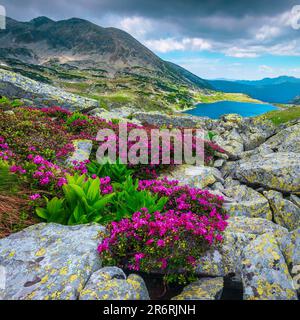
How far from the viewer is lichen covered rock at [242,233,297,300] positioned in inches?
172

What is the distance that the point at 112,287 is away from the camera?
412 centimetres

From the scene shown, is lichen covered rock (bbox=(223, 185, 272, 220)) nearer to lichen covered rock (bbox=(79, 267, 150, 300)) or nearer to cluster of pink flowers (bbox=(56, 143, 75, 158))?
lichen covered rock (bbox=(79, 267, 150, 300))

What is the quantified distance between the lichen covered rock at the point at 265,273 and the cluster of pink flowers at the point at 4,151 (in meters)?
7.68

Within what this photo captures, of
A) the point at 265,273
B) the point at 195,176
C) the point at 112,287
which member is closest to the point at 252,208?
the point at 195,176

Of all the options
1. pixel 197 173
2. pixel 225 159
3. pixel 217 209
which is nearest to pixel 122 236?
pixel 217 209

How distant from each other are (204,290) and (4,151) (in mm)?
8307

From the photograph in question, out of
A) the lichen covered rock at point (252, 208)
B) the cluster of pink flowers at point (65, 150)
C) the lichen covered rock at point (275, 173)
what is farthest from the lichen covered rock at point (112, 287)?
the cluster of pink flowers at point (65, 150)

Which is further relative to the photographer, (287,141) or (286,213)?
(287,141)

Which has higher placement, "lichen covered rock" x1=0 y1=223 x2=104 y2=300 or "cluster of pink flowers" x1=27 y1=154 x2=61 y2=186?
"cluster of pink flowers" x1=27 y1=154 x2=61 y2=186

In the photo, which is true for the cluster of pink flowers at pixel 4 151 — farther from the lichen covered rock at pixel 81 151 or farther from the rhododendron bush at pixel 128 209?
the lichen covered rock at pixel 81 151

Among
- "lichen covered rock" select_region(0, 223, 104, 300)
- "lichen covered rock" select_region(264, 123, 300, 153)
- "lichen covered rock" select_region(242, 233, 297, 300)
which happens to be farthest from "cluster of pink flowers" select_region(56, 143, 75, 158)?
"lichen covered rock" select_region(264, 123, 300, 153)

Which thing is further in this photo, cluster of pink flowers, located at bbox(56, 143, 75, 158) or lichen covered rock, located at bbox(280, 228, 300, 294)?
cluster of pink flowers, located at bbox(56, 143, 75, 158)

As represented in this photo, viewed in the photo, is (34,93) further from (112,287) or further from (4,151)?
(112,287)

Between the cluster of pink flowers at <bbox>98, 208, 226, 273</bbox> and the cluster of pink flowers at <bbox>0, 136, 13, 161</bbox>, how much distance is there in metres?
5.05
